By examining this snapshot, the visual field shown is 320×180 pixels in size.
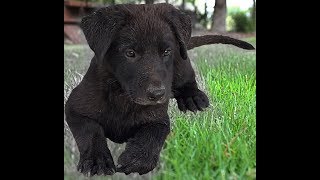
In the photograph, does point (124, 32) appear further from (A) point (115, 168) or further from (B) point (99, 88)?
(A) point (115, 168)

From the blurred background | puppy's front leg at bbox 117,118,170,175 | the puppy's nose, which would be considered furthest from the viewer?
the blurred background

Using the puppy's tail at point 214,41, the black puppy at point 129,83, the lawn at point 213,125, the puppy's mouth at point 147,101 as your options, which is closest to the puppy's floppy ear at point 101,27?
the black puppy at point 129,83

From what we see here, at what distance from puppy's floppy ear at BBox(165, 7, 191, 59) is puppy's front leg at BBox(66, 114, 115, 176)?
489 mm

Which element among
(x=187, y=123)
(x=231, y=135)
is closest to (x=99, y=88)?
(x=187, y=123)

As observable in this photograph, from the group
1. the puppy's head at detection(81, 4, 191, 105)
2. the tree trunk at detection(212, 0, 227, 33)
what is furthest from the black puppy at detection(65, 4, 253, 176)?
the tree trunk at detection(212, 0, 227, 33)

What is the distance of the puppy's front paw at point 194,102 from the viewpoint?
288cm

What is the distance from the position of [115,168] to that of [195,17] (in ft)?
2.49

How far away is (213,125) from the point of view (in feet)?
9.01

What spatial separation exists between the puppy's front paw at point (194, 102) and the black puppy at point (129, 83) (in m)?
0.01

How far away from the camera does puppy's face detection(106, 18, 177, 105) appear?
8.46 ft

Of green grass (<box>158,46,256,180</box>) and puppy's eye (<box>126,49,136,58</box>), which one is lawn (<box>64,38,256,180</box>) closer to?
green grass (<box>158,46,256,180</box>)

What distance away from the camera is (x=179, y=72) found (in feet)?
9.26

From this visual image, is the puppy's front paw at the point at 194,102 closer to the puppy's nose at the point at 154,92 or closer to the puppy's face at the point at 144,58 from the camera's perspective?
the puppy's face at the point at 144,58

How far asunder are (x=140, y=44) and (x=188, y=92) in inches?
16.8
